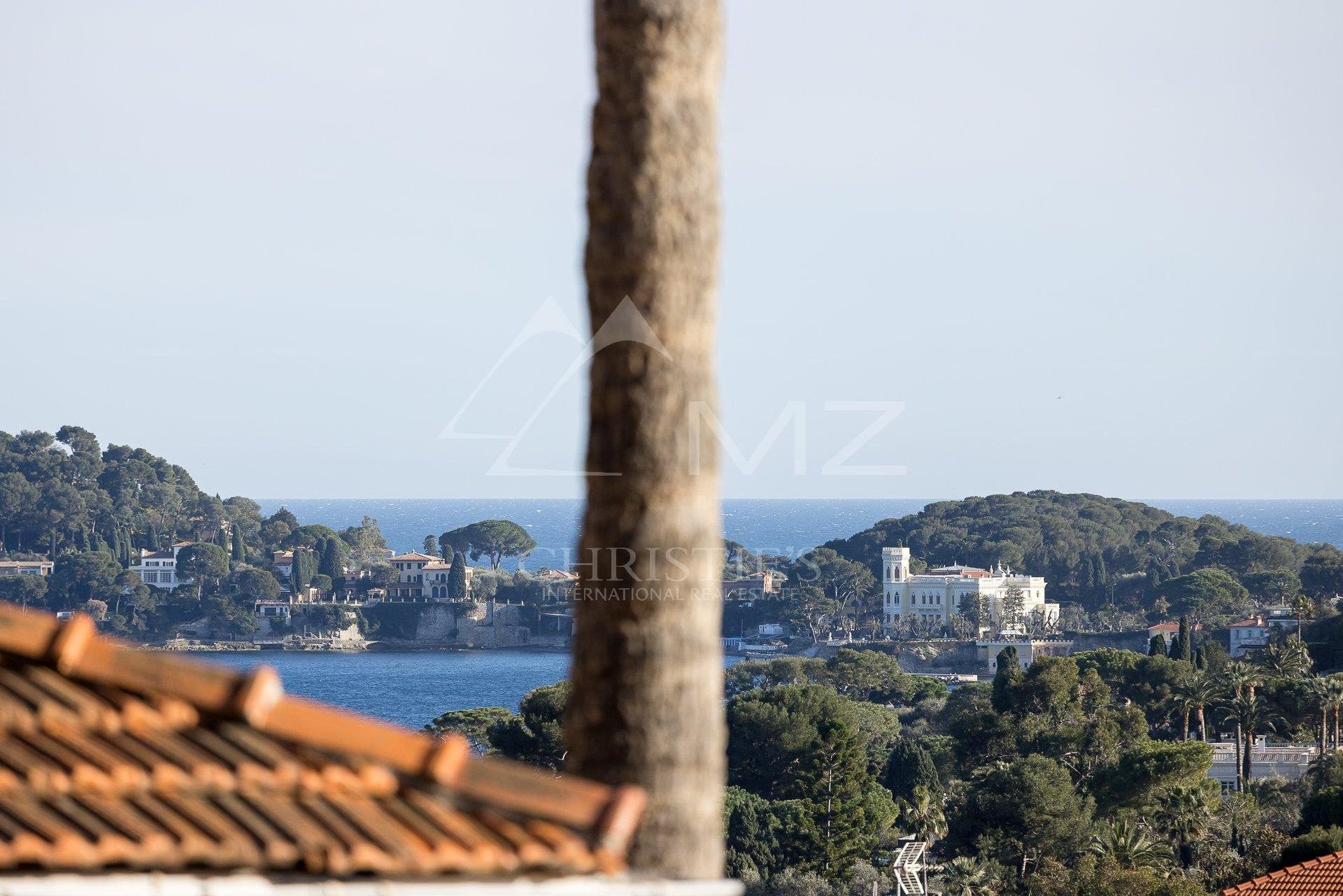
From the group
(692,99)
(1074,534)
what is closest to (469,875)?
(692,99)

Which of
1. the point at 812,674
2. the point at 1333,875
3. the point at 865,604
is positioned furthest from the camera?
the point at 865,604

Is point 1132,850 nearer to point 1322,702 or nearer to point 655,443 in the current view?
point 1322,702

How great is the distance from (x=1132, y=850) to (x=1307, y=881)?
16.6 meters

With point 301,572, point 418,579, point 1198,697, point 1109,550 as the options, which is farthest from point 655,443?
point 301,572

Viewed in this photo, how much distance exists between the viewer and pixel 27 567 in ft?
419

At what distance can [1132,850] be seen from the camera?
32406mm

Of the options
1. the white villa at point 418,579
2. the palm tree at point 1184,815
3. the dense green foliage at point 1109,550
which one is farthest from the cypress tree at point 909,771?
the white villa at point 418,579

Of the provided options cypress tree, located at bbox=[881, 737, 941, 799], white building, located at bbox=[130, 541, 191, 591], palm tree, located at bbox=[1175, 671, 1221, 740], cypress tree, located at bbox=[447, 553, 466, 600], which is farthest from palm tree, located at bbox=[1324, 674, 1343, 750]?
white building, located at bbox=[130, 541, 191, 591]

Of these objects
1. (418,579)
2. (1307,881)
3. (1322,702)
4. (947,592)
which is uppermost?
(418,579)

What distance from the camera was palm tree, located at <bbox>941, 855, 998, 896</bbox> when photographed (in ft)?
108

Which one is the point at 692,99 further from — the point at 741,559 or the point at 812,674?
the point at 741,559

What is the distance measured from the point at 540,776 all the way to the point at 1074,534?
122 meters

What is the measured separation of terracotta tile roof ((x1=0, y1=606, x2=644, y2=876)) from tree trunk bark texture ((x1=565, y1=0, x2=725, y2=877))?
64cm

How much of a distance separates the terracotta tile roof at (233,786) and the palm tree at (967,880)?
30438 mm
